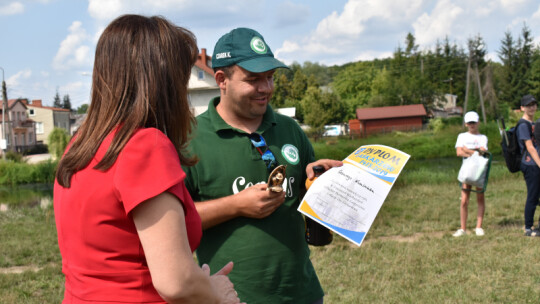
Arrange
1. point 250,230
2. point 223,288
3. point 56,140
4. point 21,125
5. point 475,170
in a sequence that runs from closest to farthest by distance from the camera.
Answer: point 223,288 < point 250,230 < point 475,170 < point 56,140 < point 21,125

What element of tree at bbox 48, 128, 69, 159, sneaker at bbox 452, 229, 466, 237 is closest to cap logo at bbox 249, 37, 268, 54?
sneaker at bbox 452, 229, 466, 237

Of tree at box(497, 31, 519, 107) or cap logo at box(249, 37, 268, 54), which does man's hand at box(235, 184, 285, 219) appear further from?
tree at box(497, 31, 519, 107)

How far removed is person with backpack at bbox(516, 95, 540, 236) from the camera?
22.4ft

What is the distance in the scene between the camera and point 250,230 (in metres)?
2.46

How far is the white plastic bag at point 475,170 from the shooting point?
709cm

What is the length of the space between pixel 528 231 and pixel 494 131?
92.2 ft

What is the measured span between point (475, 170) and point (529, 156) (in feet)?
2.36

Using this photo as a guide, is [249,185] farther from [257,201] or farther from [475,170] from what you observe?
[475,170]

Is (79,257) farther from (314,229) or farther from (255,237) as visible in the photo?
(314,229)

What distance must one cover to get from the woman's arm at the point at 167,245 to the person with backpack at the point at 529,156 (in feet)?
21.3

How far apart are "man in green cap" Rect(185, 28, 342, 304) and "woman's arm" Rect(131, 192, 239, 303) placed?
953 millimetres

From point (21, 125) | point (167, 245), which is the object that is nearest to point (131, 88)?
point (167, 245)

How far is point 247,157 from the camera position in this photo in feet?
8.27

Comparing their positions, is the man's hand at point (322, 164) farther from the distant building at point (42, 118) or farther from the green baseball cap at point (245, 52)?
the distant building at point (42, 118)
